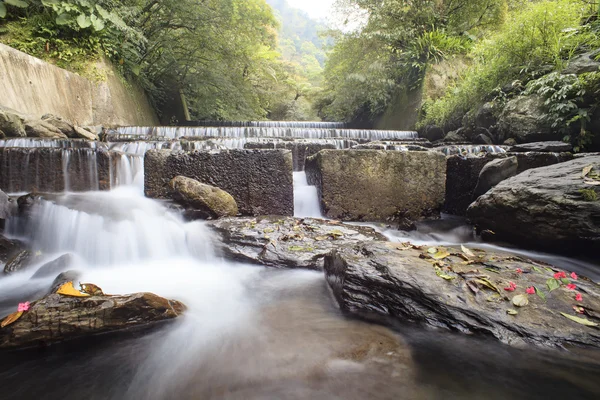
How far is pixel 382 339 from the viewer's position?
65.2 inches

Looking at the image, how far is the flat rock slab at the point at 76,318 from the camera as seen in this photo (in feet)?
5.17

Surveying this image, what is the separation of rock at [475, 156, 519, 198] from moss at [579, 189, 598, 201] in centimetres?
134

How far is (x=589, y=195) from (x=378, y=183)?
2092mm

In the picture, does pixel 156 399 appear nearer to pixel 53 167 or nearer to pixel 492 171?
pixel 53 167

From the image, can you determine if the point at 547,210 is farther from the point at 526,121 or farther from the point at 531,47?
the point at 531,47

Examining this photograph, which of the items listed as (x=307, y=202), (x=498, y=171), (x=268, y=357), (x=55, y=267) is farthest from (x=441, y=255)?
(x=55, y=267)

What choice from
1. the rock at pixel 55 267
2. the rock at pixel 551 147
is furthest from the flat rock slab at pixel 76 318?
the rock at pixel 551 147

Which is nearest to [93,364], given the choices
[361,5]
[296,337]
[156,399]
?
[156,399]

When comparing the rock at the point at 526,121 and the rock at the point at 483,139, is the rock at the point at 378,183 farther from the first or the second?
the rock at the point at 483,139

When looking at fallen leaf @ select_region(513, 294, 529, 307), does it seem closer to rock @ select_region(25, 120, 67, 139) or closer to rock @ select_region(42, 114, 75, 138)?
rock @ select_region(25, 120, 67, 139)

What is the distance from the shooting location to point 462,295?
184 cm

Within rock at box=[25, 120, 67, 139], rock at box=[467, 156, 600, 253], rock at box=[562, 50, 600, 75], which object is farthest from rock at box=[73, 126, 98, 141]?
rock at box=[562, 50, 600, 75]

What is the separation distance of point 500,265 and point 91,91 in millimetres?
9056

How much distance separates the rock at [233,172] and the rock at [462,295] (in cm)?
169
